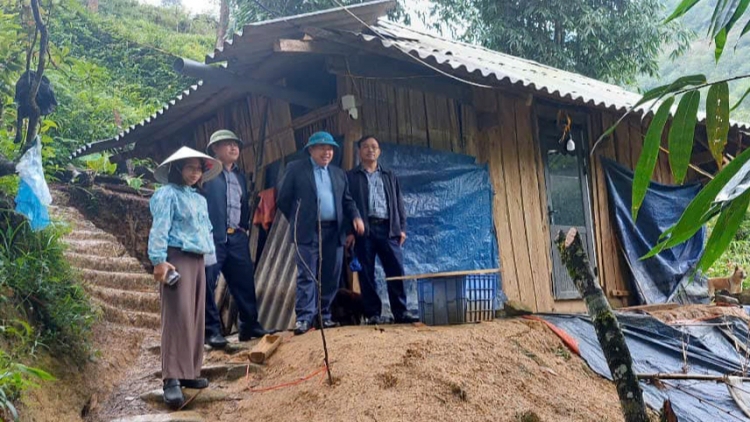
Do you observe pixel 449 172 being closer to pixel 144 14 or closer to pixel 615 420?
pixel 615 420

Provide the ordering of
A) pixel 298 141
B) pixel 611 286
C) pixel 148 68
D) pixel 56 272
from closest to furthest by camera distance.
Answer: pixel 56 272 < pixel 298 141 < pixel 611 286 < pixel 148 68

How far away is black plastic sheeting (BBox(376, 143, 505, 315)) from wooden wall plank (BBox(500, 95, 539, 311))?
37 cm

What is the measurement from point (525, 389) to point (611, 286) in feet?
12.9

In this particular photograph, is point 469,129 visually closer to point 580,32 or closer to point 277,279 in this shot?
point 277,279

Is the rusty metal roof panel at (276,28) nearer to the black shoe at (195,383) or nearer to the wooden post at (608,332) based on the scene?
the black shoe at (195,383)

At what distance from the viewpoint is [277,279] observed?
5941mm

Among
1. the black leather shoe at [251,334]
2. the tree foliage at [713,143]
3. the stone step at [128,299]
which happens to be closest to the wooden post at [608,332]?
the tree foliage at [713,143]

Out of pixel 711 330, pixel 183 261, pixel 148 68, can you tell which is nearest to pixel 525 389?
pixel 183 261

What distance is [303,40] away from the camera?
5.17 metres

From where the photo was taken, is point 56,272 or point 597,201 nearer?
point 56,272

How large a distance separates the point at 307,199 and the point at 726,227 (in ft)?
13.6

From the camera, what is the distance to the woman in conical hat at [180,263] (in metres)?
3.73

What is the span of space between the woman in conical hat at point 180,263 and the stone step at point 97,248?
3.77m

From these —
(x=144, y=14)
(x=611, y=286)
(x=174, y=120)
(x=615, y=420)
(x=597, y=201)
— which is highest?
(x=144, y=14)
